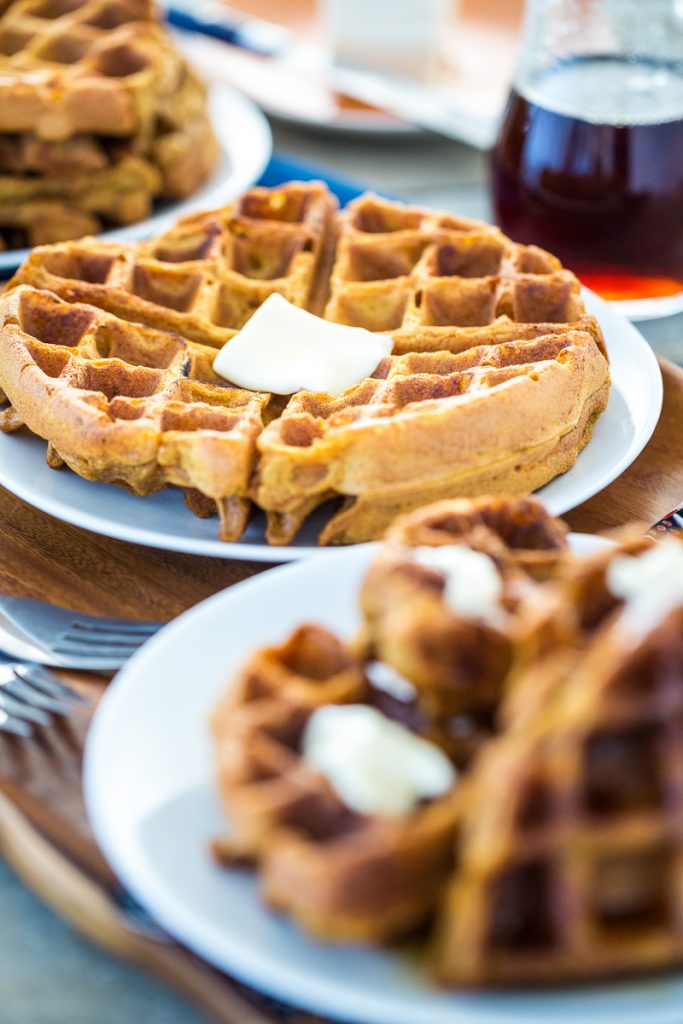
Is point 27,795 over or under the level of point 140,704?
under

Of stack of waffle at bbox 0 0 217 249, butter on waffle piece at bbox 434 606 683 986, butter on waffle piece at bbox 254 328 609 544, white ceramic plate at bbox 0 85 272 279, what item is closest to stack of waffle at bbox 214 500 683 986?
butter on waffle piece at bbox 434 606 683 986

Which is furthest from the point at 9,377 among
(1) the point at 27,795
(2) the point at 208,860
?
(2) the point at 208,860

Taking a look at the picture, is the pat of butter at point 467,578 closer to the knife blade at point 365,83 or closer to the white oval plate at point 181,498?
the white oval plate at point 181,498

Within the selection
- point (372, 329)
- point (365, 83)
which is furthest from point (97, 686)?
point (365, 83)

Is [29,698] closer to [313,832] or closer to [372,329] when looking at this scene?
[313,832]

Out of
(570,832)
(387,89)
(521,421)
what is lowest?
(387,89)

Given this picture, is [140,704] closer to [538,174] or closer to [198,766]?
[198,766]

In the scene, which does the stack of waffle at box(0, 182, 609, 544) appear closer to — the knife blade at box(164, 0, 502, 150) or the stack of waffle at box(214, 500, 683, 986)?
the stack of waffle at box(214, 500, 683, 986)
